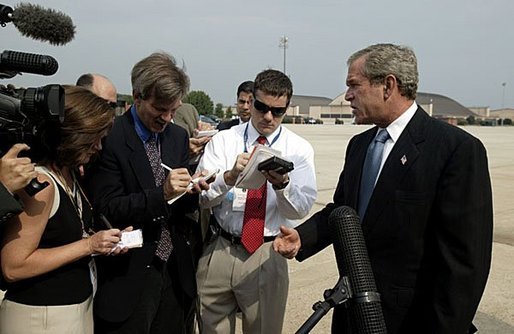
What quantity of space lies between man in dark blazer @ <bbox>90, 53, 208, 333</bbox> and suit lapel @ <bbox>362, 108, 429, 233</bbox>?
1006mm

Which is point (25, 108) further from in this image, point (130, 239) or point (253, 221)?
point (253, 221)

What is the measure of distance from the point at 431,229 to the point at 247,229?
1.32 m

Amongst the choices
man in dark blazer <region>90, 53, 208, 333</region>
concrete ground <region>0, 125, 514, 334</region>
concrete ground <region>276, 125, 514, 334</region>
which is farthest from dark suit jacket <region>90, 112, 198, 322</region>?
concrete ground <region>276, 125, 514, 334</region>

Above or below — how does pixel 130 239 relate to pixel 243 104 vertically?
below

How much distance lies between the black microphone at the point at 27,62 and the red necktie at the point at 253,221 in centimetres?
170

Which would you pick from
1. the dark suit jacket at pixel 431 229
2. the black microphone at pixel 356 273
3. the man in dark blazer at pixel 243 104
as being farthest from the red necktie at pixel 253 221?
the man in dark blazer at pixel 243 104

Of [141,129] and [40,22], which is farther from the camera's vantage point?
[141,129]

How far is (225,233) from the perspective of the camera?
3.37m

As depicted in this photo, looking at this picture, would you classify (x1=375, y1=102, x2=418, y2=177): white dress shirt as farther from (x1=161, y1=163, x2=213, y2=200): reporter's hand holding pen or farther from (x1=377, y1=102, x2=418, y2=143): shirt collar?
(x1=161, y1=163, x2=213, y2=200): reporter's hand holding pen

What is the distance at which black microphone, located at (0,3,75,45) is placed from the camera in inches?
70.8

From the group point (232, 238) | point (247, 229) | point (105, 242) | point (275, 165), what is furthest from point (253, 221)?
point (105, 242)

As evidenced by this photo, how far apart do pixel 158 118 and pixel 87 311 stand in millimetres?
1157

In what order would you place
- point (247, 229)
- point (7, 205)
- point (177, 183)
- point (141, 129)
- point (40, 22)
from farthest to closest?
point (247, 229), point (141, 129), point (177, 183), point (7, 205), point (40, 22)

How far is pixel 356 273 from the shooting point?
1631mm
